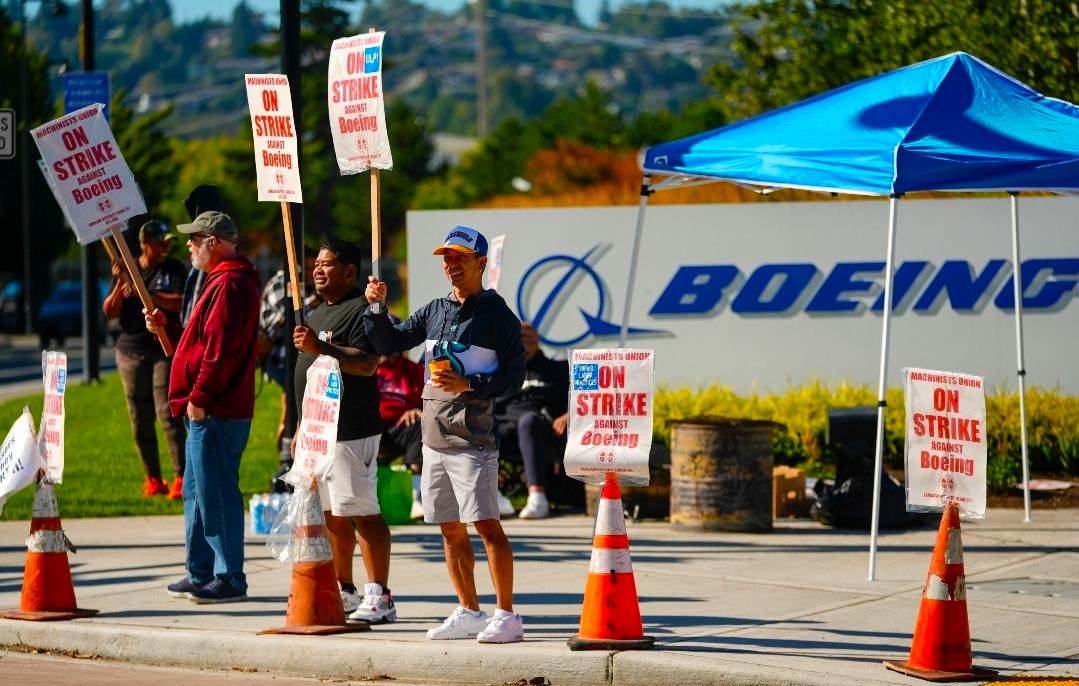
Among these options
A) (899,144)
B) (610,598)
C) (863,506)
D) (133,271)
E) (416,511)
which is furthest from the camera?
(416,511)

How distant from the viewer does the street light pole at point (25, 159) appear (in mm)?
47469

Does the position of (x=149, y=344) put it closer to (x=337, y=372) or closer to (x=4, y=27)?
(x=337, y=372)

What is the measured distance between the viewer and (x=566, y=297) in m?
15.7

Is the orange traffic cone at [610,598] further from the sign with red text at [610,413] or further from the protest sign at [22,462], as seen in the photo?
the protest sign at [22,462]

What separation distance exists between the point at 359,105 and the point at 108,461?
870 cm

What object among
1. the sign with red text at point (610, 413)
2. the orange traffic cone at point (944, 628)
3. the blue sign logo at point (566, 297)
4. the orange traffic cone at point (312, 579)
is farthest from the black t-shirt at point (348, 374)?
the blue sign logo at point (566, 297)

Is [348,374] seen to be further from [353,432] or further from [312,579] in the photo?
[312,579]

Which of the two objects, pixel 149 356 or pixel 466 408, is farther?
pixel 149 356

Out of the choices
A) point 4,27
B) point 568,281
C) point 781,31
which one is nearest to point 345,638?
point 568,281

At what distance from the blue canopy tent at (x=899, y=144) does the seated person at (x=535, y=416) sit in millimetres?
1913

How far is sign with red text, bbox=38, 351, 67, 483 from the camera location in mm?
9312

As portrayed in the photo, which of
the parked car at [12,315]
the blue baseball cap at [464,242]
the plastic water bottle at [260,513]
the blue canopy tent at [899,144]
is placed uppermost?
the parked car at [12,315]

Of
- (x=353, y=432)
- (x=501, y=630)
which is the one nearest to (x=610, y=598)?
(x=501, y=630)

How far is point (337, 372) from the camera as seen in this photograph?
832cm
